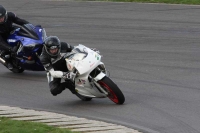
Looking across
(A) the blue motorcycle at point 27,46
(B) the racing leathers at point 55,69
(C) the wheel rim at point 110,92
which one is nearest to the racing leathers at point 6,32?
(A) the blue motorcycle at point 27,46

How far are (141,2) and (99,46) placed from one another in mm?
7393

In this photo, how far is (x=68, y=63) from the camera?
10680 mm

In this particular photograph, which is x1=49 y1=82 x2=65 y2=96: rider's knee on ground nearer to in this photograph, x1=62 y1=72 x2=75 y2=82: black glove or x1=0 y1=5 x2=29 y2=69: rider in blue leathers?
x1=62 y1=72 x2=75 y2=82: black glove

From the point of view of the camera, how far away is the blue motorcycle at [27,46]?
44.0 ft

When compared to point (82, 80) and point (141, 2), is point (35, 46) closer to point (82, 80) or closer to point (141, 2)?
point (82, 80)

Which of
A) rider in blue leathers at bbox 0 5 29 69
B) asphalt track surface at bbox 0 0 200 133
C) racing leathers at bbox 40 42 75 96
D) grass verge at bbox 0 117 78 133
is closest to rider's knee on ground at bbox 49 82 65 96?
racing leathers at bbox 40 42 75 96

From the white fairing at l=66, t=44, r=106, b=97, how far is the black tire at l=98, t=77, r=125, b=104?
0.11 meters

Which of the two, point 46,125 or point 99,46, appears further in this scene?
point 99,46

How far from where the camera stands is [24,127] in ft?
29.6

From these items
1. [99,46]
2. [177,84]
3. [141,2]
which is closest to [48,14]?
[141,2]

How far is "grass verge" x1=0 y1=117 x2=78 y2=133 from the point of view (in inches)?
346

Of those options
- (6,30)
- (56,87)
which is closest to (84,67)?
(56,87)

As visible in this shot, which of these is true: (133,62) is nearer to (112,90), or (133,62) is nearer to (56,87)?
(56,87)

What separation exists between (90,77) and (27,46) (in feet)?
10.5
